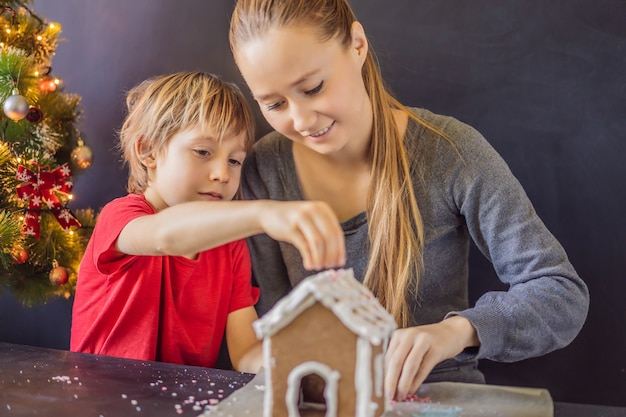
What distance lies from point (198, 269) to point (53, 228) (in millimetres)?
510

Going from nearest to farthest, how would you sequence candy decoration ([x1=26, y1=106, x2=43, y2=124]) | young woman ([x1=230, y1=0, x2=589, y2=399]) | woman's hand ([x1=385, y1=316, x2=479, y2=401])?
1. woman's hand ([x1=385, y1=316, x2=479, y2=401])
2. young woman ([x1=230, y1=0, x2=589, y2=399])
3. candy decoration ([x1=26, y1=106, x2=43, y2=124])

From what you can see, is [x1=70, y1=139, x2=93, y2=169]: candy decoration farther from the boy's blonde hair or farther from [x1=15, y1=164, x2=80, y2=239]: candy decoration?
the boy's blonde hair

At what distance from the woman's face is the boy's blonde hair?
0.47ft

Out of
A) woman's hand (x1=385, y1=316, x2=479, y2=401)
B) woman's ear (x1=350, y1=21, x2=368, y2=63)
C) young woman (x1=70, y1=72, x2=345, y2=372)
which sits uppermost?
woman's ear (x1=350, y1=21, x2=368, y2=63)

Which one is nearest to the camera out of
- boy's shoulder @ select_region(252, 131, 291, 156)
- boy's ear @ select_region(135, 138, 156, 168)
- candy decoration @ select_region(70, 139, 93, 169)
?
boy's ear @ select_region(135, 138, 156, 168)

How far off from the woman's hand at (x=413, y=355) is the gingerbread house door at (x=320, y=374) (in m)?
0.18

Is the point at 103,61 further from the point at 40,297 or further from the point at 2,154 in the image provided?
the point at 40,297

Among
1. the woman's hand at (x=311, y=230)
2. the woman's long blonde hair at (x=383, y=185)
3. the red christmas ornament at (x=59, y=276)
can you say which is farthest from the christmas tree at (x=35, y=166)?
the woman's hand at (x=311, y=230)

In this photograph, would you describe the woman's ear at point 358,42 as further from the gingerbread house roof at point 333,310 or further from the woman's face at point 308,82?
the gingerbread house roof at point 333,310

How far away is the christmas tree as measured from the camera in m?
1.67

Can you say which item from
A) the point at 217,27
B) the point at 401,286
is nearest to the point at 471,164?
the point at 401,286

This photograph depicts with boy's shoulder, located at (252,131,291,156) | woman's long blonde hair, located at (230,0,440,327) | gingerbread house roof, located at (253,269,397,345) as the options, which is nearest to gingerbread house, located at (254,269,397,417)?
gingerbread house roof, located at (253,269,397,345)

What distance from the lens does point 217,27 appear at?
1.96 meters

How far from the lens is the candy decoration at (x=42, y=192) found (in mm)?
1707
